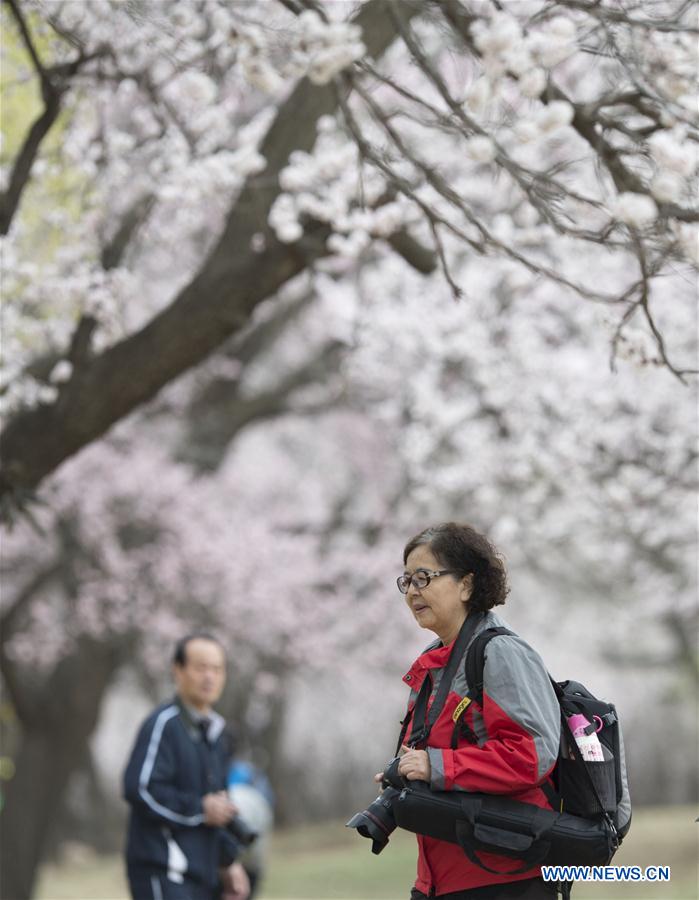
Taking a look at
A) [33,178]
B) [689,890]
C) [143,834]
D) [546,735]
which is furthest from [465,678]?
[689,890]

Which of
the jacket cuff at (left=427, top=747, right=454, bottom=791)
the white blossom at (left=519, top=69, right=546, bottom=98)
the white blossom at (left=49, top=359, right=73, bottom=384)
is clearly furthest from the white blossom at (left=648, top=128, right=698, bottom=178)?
the white blossom at (left=49, top=359, right=73, bottom=384)

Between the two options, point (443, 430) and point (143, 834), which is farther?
point (443, 430)

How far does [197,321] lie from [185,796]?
88.0 inches

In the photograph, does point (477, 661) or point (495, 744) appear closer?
point (495, 744)

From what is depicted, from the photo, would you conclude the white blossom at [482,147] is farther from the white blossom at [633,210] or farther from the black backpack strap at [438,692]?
the black backpack strap at [438,692]

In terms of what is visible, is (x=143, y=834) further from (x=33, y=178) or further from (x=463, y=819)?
(x=33, y=178)

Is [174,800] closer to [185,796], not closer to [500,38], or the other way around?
[185,796]

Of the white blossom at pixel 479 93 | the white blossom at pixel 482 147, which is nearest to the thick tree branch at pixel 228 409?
the white blossom at pixel 482 147

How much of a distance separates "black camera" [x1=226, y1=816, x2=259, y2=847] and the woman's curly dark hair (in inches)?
83.3

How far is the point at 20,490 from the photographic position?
5.98 metres

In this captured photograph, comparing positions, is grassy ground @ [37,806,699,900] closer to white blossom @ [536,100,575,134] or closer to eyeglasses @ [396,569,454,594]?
eyeglasses @ [396,569,454,594]

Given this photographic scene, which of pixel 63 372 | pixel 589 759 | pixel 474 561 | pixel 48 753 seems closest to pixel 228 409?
pixel 48 753

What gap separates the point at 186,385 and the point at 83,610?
3194 millimetres

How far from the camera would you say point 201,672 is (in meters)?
5.05
